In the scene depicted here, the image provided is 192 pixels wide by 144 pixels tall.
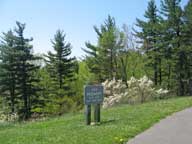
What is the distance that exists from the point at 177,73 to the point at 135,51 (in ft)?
30.6

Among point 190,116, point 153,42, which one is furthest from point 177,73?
point 190,116

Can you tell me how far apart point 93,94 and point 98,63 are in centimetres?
3714

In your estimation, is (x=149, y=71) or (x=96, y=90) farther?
(x=149, y=71)

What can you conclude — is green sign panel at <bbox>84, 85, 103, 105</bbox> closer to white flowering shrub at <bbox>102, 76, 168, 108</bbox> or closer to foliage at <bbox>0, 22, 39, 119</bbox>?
white flowering shrub at <bbox>102, 76, 168, 108</bbox>

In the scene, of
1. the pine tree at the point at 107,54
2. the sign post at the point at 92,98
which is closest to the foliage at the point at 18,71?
the pine tree at the point at 107,54

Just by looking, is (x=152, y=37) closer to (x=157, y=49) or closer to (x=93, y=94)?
(x=157, y=49)

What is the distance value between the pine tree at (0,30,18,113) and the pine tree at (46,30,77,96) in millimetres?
6036

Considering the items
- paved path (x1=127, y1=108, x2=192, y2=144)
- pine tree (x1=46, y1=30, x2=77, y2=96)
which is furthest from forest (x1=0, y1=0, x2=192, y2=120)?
paved path (x1=127, y1=108, x2=192, y2=144)

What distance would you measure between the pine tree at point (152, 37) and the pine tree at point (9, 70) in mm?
15064

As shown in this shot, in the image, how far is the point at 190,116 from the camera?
14.8m

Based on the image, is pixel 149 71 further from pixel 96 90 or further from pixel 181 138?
pixel 181 138

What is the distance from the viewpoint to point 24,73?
44.3m

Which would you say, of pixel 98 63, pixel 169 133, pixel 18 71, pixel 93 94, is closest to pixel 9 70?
pixel 18 71

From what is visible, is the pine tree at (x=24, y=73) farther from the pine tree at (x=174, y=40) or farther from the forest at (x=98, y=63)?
the pine tree at (x=174, y=40)
